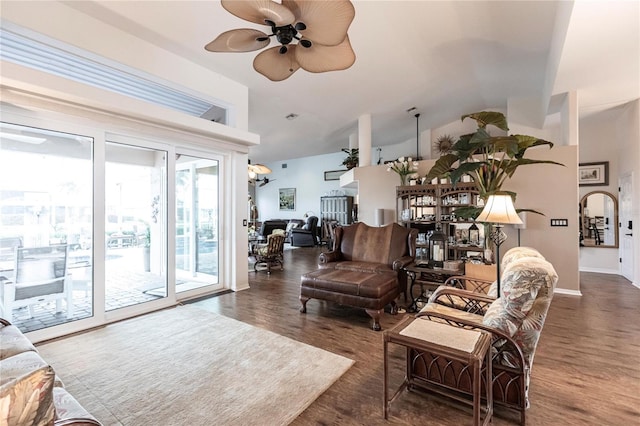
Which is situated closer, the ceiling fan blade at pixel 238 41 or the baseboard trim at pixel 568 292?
the ceiling fan blade at pixel 238 41

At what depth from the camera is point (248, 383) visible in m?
2.33

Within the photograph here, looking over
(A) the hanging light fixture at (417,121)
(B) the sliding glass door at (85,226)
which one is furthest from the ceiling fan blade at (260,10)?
(A) the hanging light fixture at (417,121)

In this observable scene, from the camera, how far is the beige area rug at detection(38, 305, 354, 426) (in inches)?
79.0

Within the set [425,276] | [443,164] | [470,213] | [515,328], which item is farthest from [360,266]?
[515,328]

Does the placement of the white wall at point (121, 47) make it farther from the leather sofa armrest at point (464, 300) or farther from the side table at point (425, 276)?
the leather sofa armrest at point (464, 300)

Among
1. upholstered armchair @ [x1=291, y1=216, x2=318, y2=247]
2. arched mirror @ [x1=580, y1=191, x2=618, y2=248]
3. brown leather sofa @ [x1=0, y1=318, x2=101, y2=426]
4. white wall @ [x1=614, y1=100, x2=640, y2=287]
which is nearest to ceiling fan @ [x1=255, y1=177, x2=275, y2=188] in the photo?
upholstered armchair @ [x1=291, y1=216, x2=318, y2=247]

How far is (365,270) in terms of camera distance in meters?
4.23

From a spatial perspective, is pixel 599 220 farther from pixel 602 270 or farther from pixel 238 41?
pixel 238 41

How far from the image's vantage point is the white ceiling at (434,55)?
10.5 feet

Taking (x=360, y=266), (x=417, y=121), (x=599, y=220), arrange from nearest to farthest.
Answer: (x=360, y=266) < (x=599, y=220) < (x=417, y=121)

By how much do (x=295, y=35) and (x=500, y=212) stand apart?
7.83 feet

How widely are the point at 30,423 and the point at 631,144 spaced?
8090 mm

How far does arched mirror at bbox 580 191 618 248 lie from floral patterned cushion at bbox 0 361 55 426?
8822mm

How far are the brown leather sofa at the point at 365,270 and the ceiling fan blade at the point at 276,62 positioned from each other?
8.13 feet
